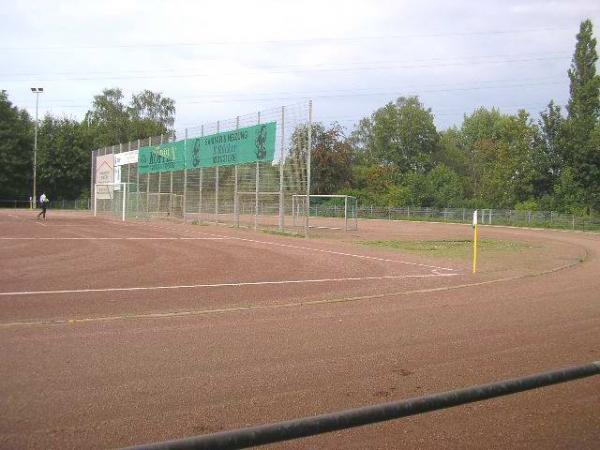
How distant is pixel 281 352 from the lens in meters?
7.06

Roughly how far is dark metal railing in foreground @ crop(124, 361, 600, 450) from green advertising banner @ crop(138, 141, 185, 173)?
4086 centimetres

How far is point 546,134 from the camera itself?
59.8 metres

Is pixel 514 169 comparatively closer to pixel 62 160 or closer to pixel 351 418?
pixel 62 160

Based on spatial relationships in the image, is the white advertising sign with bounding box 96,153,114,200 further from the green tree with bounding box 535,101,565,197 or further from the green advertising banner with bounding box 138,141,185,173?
the green tree with bounding box 535,101,565,197

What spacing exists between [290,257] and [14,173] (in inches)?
Result: 2720

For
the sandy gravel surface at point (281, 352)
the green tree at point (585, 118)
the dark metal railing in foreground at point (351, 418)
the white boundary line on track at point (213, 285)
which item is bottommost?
the white boundary line on track at point (213, 285)

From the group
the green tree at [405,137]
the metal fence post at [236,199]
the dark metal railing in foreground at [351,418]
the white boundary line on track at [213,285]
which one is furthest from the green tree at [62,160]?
the dark metal railing in foreground at [351,418]

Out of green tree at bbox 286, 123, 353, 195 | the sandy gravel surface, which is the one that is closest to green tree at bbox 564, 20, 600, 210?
green tree at bbox 286, 123, 353, 195

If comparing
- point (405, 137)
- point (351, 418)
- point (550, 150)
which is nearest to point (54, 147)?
point (405, 137)

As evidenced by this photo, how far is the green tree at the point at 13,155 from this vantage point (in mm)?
77194

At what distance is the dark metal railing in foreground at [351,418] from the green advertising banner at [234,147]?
29.4 metres

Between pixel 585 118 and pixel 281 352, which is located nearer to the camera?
pixel 281 352

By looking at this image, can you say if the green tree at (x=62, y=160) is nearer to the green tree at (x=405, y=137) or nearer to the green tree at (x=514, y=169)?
the green tree at (x=405, y=137)

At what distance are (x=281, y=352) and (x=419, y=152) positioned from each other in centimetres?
9213
